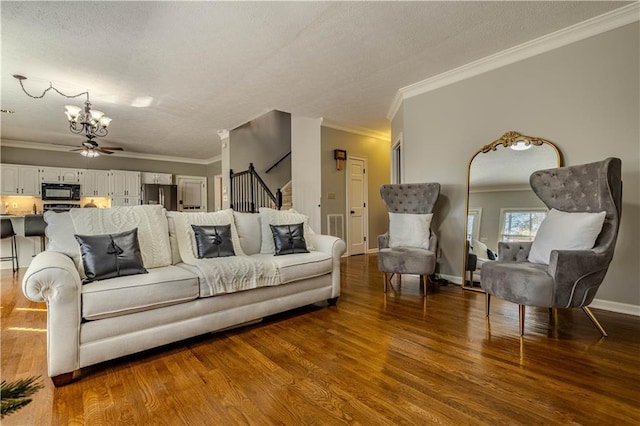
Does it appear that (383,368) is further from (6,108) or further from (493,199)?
(6,108)

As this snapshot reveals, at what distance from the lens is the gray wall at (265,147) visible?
671 cm

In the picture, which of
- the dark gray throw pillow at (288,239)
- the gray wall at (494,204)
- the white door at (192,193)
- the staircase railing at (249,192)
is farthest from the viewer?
the white door at (192,193)

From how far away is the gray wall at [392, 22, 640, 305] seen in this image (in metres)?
2.83

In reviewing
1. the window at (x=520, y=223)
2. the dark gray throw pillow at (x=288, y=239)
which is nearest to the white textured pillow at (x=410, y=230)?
the window at (x=520, y=223)

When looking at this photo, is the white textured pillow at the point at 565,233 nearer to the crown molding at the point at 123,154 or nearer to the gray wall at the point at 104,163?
the crown molding at the point at 123,154

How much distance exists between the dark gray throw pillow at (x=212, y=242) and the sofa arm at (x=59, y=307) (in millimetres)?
1028

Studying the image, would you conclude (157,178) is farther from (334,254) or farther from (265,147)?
(334,254)

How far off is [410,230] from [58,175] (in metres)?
8.23

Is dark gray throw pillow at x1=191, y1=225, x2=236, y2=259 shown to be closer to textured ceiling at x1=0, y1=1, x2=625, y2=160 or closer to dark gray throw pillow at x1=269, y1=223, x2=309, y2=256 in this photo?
dark gray throw pillow at x1=269, y1=223, x2=309, y2=256

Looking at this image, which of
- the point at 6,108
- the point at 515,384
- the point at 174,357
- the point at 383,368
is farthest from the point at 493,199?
the point at 6,108

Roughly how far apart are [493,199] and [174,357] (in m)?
3.57

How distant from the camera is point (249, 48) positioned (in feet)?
10.6

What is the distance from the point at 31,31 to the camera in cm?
283

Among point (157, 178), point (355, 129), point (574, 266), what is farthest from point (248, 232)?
point (157, 178)
